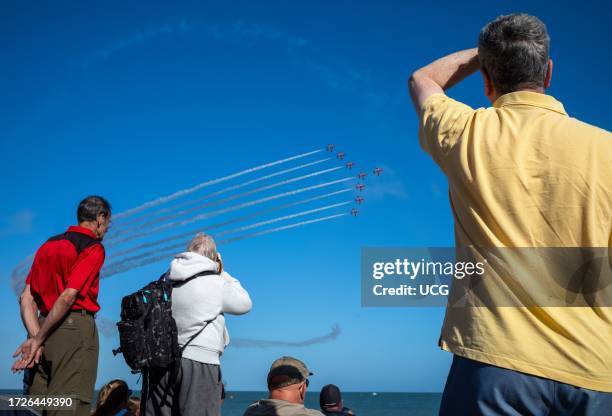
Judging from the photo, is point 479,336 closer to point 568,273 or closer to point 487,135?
point 568,273

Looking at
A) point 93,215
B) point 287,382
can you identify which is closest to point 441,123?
point 287,382

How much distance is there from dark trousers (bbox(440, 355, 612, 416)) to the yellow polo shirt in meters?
0.02

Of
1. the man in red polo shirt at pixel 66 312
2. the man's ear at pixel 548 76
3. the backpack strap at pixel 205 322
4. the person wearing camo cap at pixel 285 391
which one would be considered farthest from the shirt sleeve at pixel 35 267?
the man's ear at pixel 548 76

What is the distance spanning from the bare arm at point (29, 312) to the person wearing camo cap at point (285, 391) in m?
1.98

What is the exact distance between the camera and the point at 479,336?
5.73 feet

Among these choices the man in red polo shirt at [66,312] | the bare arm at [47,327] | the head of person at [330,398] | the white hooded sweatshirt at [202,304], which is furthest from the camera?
the head of person at [330,398]

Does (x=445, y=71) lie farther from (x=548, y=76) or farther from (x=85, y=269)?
(x=85, y=269)

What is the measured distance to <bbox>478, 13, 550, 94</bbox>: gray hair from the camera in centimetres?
197

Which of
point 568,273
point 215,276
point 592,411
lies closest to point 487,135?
point 568,273

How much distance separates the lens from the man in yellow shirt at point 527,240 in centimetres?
168

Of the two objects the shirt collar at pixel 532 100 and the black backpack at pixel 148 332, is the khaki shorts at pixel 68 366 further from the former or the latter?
the shirt collar at pixel 532 100

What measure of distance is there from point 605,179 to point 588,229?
5.9 inches

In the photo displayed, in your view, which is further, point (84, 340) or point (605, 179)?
point (84, 340)

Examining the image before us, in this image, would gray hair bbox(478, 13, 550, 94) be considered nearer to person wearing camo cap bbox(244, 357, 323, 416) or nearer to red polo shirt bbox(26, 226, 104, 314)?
person wearing camo cap bbox(244, 357, 323, 416)
